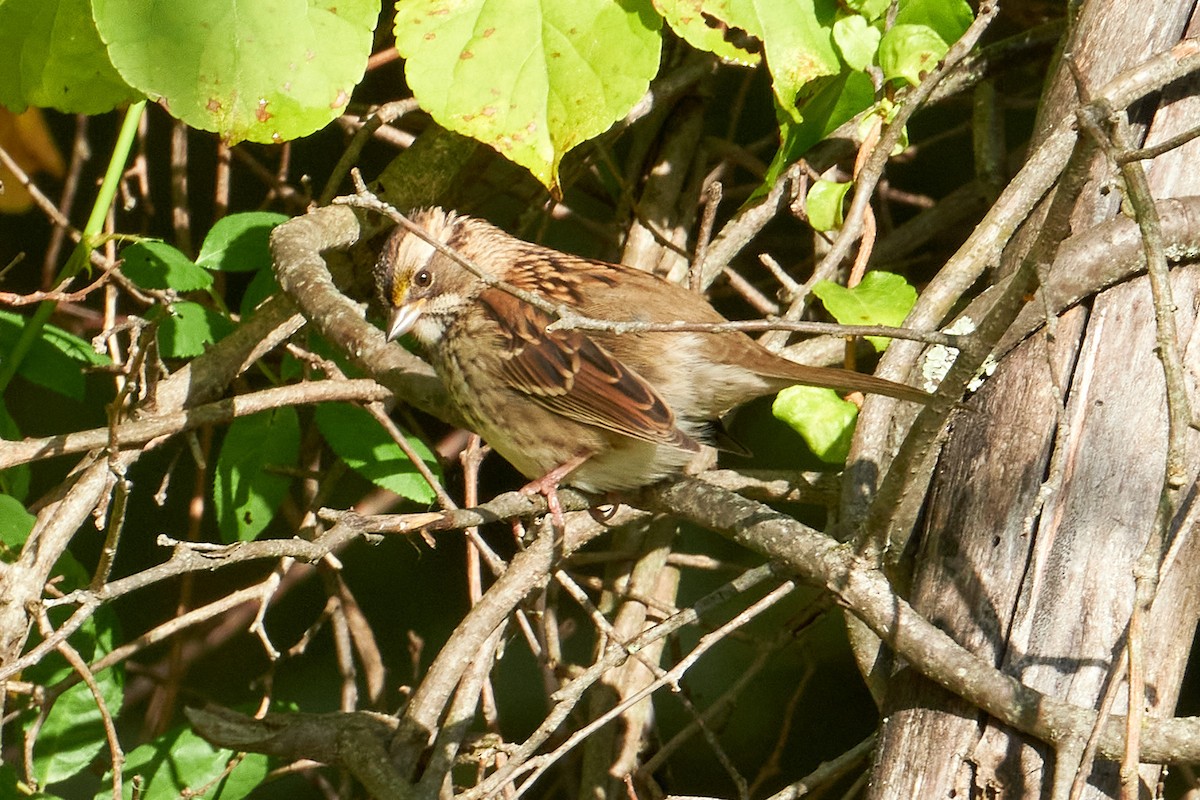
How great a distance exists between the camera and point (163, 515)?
4586 mm

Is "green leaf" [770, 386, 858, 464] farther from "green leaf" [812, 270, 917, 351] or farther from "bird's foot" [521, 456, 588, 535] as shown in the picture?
"bird's foot" [521, 456, 588, 535]

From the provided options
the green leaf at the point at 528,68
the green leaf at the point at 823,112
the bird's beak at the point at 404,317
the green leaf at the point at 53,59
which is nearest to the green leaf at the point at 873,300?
the green leaf at the point at 823,112

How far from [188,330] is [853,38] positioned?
5.62 feet

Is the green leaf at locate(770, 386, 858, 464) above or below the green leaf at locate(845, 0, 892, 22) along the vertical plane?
below

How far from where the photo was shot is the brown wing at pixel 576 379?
3094 mm

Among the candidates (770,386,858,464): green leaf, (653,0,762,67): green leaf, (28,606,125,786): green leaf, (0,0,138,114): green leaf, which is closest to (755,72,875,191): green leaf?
(653,0,762,67): green leaf

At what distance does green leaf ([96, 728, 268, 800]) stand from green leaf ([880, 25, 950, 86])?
2.20 m

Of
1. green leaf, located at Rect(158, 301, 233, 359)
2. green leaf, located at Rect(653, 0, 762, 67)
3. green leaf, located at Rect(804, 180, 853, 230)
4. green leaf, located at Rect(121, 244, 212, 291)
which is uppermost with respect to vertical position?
green leaf, located at Rect(653, 0, 762, 67)

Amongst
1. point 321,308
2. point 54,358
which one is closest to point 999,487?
point 321,308

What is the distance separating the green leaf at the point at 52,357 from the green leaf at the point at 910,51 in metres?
2.04

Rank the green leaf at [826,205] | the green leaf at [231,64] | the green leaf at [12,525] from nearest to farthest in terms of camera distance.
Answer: the green leaf at [231,64] < the green leaf at [12,525] < the green leaf at [826,205]

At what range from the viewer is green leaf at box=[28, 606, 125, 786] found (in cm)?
303

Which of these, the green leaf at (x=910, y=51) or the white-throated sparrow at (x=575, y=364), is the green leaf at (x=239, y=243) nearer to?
the white-throated sparrow at (x=575, y=364)

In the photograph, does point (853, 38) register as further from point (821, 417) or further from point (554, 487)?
point (554, 487)
